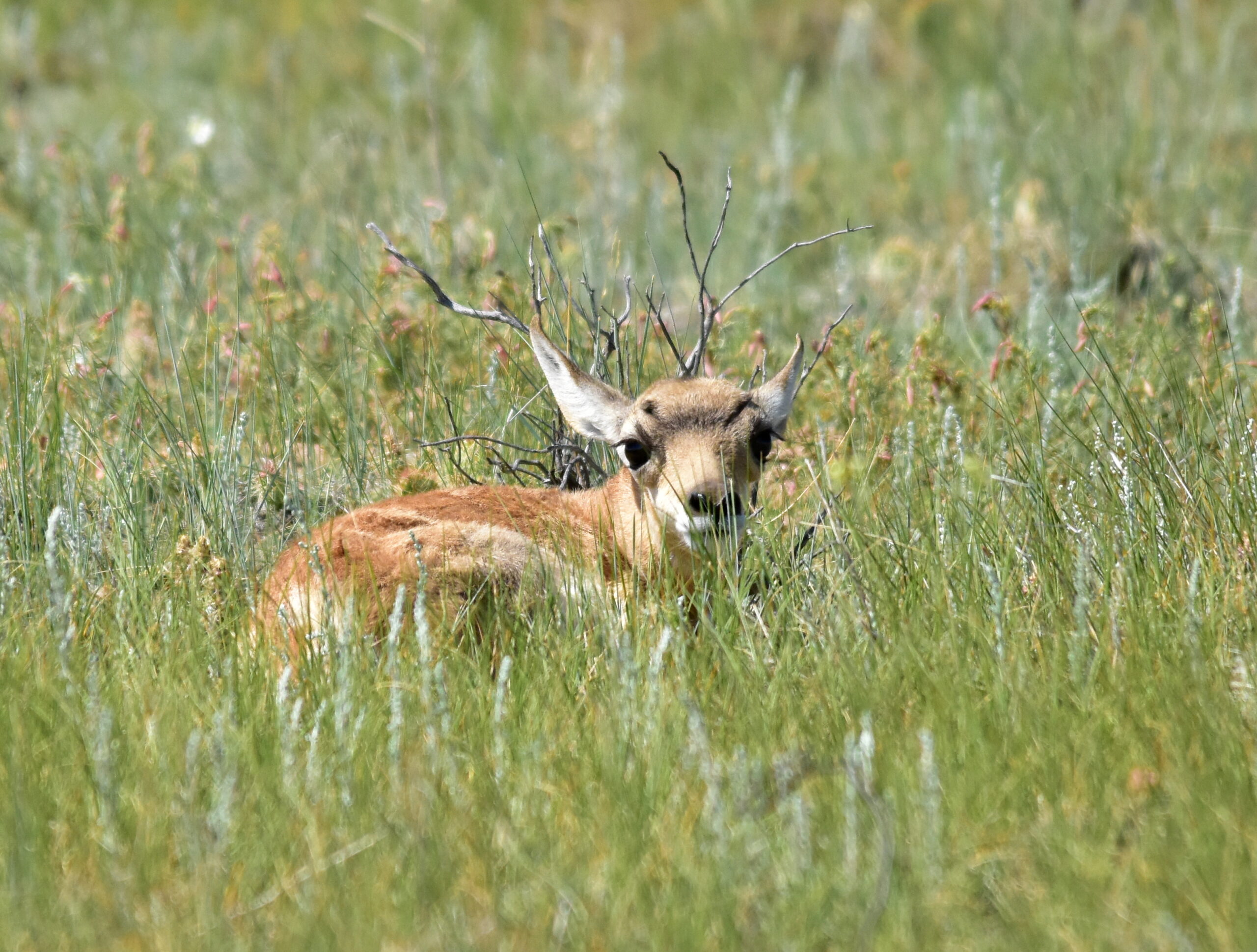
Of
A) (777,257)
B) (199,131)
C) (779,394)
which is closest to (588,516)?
(779,394)

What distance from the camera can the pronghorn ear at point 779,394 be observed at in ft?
15.8

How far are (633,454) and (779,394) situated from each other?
46 cm

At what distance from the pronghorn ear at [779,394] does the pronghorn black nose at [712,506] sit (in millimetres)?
387

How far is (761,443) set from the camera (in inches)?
190

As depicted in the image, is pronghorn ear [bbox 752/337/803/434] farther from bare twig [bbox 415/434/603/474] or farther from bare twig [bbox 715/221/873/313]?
bare twig [bbox 415/434/603/474]

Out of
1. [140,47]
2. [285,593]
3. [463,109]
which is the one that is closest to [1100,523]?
[285,593]

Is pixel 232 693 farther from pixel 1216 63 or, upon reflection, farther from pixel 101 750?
pixel 1216 63

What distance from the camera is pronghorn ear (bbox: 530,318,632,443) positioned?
4.85m

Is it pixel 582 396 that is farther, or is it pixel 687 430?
pixel 582 396

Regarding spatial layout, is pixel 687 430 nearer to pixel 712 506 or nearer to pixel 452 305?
pixel 712 506

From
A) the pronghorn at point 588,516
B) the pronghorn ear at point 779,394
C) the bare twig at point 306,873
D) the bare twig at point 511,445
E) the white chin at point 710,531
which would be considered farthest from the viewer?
the bare twig at point 511,445

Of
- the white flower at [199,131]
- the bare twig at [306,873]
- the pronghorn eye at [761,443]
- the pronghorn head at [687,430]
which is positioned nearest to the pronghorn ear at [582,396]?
the pronghorn head at [687,430]

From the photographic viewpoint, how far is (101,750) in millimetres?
2945

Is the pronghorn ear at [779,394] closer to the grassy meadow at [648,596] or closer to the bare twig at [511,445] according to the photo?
the grassy meadow at [648,596]
